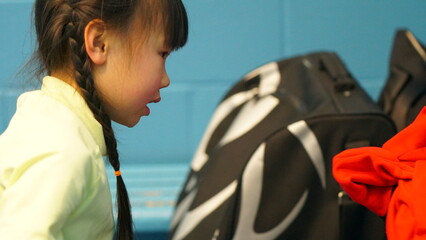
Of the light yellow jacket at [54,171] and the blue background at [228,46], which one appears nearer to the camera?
the light yellow jacket at [54,171]

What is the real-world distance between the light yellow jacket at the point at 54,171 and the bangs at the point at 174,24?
0.41ft

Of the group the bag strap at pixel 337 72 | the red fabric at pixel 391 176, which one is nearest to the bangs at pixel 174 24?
the red fabric at pixel 391 176

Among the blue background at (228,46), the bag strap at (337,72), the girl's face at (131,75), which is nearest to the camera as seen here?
the girl's face at (131,75)

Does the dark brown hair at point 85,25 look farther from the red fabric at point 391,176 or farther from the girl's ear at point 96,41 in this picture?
the red fabric at point 391,176

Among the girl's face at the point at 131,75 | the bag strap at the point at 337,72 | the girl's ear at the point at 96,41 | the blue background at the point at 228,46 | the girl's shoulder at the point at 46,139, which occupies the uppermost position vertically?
the girl's ear at the point at 96,41

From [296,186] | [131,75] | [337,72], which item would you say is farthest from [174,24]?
[337,72]

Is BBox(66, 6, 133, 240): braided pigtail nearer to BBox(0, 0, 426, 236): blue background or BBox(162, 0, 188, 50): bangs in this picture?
BBox(162, 0, 188, 50): bangs

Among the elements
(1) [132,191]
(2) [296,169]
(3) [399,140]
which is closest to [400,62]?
(2) [296,169]

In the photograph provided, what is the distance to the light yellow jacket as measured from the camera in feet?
2.37

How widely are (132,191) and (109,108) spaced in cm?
83

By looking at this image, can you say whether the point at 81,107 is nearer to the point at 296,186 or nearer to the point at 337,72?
the point at 296,186

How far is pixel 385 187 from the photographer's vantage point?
2.64ft

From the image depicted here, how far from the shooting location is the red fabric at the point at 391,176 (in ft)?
2.52

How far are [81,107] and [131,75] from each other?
0.22 ft
